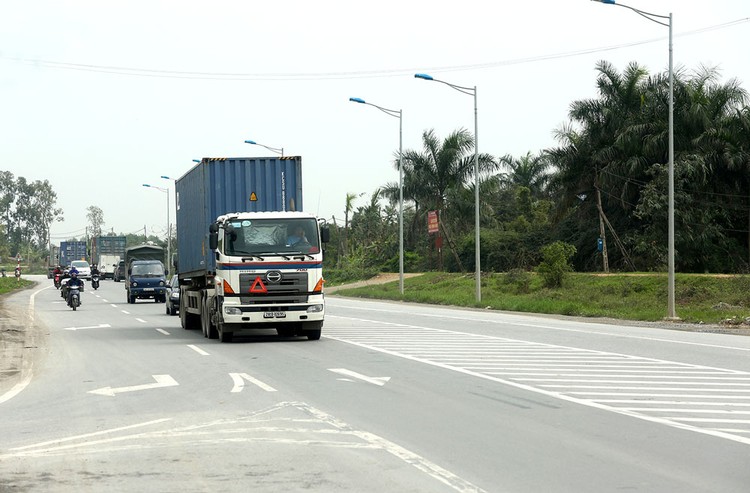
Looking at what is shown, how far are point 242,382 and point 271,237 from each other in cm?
777

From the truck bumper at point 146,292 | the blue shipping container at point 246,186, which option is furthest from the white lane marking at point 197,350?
the truck bumper at point 146,292

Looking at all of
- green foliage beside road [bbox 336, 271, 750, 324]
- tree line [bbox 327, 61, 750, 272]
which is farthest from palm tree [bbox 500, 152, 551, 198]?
green foliage beside road [bbox 336, 271, 750, 324]

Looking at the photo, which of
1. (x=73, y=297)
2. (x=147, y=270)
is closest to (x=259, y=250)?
(x=73, y=297)

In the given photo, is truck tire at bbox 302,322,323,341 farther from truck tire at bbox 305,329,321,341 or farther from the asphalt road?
the asphalt road

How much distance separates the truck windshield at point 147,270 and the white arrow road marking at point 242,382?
1238 inches

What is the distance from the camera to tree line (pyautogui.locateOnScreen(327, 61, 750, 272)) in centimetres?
4888

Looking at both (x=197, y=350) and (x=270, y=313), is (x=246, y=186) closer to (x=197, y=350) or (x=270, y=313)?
(x=270, y=313)

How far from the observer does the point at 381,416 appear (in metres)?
10.6

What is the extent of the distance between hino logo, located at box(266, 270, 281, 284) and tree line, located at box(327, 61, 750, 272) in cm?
3011

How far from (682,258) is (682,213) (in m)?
2.13

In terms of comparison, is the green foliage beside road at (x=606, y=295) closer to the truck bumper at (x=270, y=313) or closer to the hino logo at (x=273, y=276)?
the truck bumper at (x=270, y=313)

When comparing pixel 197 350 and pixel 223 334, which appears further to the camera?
pixel 223 334

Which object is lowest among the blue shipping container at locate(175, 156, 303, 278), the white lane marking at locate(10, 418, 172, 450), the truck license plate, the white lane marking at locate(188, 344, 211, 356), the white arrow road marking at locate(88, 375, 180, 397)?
the white lane marking at locate(188, 344, 211, 356)

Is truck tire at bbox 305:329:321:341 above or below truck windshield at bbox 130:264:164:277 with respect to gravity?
below
